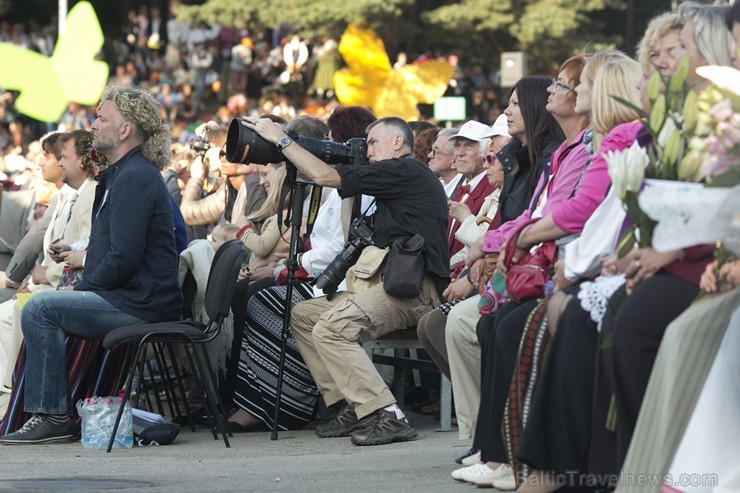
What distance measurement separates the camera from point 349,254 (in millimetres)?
7898

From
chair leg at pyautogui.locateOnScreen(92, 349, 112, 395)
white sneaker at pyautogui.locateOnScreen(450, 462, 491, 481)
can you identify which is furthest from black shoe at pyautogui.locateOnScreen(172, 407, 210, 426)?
white sneaker at pyautogui.locateOnScreen(450, 462, 491, 481)

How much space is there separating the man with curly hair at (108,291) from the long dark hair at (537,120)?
7.65 ft

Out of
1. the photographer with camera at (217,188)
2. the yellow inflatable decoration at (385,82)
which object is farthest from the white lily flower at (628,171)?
the yellow inflatable decoration at (385,82)

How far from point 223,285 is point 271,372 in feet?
3.15

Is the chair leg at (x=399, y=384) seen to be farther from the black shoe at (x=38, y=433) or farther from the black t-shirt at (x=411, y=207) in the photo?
the black shoe at (x=38, y=433)

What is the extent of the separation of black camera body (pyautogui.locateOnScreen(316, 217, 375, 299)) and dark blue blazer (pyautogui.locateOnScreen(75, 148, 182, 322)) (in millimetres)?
914

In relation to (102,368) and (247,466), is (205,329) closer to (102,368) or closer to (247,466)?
(102,368)

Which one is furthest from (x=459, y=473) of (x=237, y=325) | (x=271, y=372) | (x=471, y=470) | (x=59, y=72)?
(x=59, y=72)

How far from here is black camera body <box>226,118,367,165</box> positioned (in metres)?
7.48

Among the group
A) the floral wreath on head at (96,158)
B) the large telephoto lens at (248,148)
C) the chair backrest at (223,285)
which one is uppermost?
the large telephoto lens at (248,148)

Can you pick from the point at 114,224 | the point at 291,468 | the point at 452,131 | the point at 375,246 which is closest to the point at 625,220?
the point at 291,468

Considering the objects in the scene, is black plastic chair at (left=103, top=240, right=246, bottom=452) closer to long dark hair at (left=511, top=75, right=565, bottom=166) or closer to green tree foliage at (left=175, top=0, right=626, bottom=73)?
long dark hair at (left=511, top=75, right=565, bottom=166)

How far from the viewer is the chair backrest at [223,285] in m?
7.69

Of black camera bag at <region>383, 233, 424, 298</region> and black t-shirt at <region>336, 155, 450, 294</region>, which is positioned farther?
black t-shirt at <region>336, 155, 450, 294</region>
